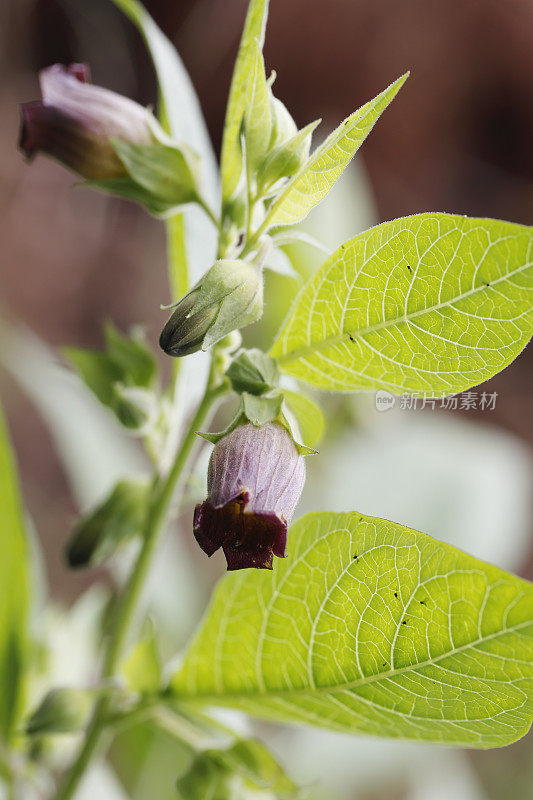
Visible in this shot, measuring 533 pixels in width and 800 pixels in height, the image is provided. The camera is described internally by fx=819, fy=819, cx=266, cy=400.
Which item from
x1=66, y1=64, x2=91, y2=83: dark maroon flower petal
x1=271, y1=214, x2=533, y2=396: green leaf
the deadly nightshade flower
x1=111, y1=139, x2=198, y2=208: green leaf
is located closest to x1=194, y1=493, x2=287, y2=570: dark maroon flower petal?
the deadly nightshade flower

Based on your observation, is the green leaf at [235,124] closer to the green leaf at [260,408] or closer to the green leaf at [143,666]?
the green leaf at [260,408]

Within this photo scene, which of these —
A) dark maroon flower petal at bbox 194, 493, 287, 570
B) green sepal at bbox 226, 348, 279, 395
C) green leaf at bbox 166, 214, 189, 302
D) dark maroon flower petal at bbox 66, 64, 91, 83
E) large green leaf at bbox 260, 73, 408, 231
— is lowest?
dark maroon flower petal at bbox 194, 493, 287, 570

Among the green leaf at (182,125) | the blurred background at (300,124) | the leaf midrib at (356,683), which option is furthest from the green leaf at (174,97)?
the blurred background at (300,124)

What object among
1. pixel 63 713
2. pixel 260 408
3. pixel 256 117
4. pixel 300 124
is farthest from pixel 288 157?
pixel 300 124

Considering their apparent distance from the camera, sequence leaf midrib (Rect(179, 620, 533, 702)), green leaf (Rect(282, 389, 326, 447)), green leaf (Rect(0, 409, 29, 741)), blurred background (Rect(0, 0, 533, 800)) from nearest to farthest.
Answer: leaf midrib (Rect(179, 620, 533, 702)) → green leaf (Rect(282, 389, 326, 447)) → green leaf (Rect(0, 409, 29, 741)) → blurred background (Rect(0, 0, 533, 800))

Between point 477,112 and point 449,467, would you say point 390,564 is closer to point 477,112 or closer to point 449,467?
point 449,467

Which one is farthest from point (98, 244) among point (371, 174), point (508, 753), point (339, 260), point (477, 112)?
point (339, 260)

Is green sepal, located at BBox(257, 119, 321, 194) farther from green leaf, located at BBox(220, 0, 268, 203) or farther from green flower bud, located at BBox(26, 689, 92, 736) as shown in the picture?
green flower bud, located at BBox(26, 689, 92, 736)
